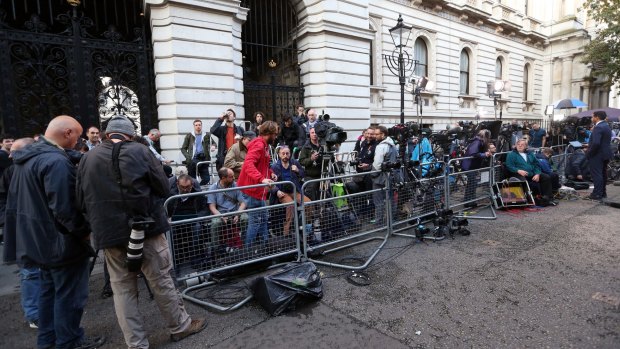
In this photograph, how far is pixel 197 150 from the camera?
834 centimetres

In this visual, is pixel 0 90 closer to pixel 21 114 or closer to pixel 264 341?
pixel 21 114

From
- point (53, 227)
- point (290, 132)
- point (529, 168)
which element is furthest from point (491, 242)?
point (53, 227)

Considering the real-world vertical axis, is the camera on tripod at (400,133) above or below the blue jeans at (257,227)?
above

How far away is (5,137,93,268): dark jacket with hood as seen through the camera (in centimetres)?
262

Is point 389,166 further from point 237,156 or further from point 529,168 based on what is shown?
point 529,168

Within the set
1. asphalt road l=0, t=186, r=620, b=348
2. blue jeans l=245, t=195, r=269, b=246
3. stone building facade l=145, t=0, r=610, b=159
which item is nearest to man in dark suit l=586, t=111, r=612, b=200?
asphalt road l=0, t=186, r=620, b=348

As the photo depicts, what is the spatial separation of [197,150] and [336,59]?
20.0 feet

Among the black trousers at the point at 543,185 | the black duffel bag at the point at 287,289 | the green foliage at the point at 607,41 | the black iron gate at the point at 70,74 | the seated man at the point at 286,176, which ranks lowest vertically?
the black duffel bag at the point at 287,289

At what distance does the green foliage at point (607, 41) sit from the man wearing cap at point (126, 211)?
28.8 metres

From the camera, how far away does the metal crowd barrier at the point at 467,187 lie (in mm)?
6473

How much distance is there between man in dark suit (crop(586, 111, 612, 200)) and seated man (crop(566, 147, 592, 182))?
5.96 feet

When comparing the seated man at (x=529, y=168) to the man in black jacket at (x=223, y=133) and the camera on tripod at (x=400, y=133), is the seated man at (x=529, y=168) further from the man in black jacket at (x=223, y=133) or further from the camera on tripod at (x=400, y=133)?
the man in black jacket at (x=223, y=133)

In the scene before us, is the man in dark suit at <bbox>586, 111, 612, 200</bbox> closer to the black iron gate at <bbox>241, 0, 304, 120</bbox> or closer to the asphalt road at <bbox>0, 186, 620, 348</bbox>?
the asphalt road at <bbox>0, 186, 620, 348</bbox>

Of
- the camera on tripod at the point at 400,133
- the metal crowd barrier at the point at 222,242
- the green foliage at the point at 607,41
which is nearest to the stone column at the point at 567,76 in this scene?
the green foliage at the point at 607,41
